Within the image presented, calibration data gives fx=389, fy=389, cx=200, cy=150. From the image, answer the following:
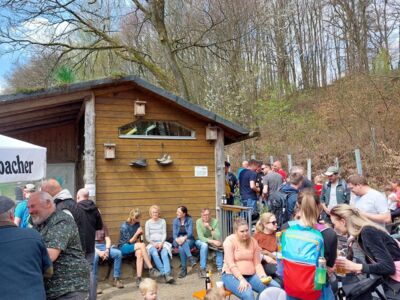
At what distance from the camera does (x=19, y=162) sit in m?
3.52

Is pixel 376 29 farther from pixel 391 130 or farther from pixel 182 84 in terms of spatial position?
pixel 182 84

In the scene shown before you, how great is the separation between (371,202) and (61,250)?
3.54 metres

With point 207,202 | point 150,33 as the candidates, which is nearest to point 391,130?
point 207,202

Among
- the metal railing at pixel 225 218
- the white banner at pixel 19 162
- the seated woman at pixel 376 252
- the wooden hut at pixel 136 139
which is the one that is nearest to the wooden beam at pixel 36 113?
the wooden hut at pixel 136 139

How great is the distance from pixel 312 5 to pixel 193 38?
29.3 ft

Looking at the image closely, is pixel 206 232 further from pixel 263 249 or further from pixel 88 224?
pixel 88 224

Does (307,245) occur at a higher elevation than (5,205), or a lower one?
lower

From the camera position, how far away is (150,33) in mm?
18859

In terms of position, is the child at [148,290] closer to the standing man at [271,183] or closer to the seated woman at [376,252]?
the seated woman at [376,252]

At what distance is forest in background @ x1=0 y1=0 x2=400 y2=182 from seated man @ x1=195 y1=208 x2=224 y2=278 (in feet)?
22.0

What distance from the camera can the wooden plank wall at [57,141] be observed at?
29.5 ft

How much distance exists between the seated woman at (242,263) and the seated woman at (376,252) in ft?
5.06

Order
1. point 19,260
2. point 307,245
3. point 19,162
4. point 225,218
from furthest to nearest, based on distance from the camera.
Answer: point 225,218
point 19,162
point 307,245
point 19,260

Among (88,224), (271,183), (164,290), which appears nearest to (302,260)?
(88,224)
